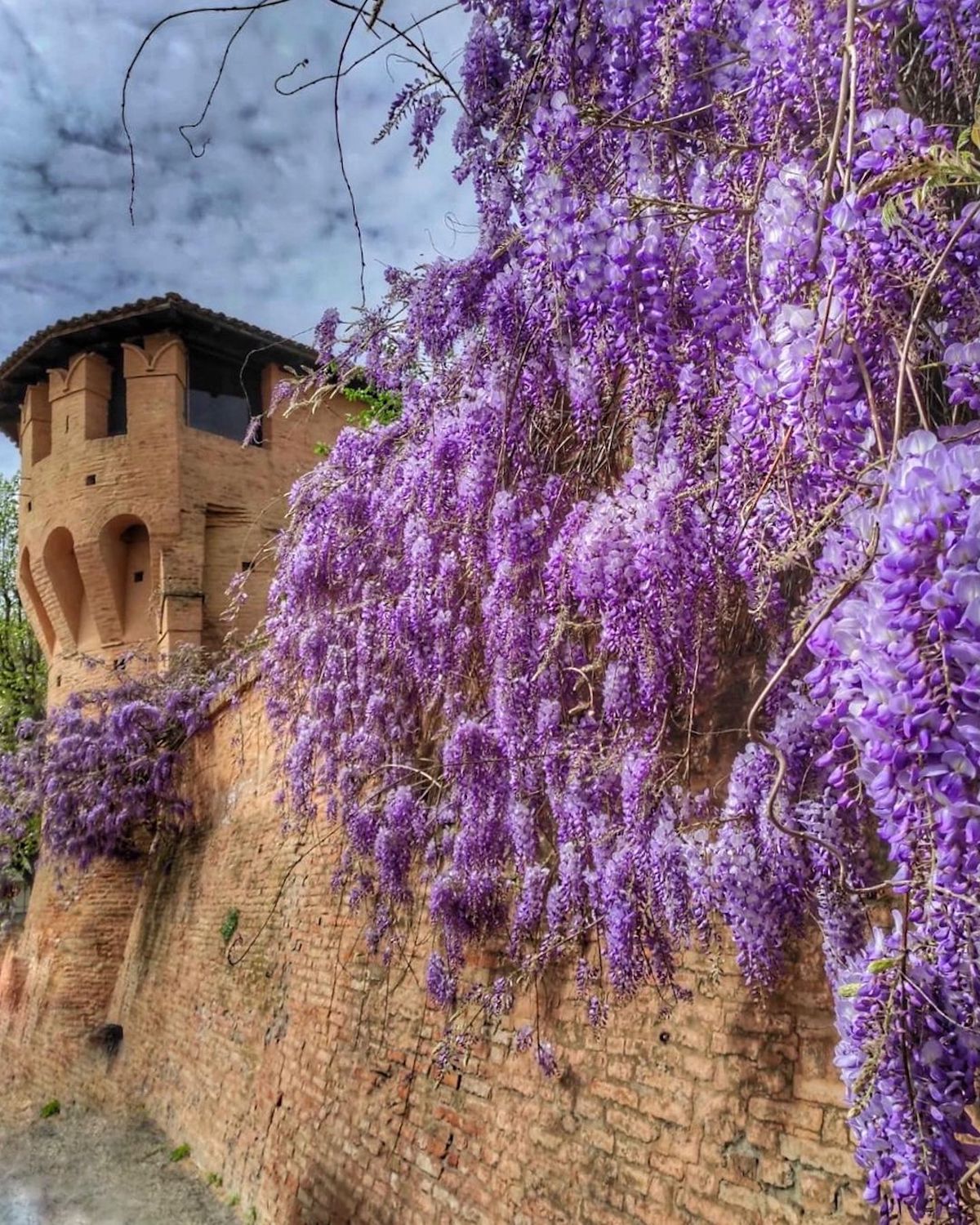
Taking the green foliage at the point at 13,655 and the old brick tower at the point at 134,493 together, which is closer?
the old brick tower at the point at 134,493

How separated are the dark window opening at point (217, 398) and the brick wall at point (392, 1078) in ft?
19.2

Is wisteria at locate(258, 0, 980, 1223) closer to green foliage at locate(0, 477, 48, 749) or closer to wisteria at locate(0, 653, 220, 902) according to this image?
wisteria at locate(0, 653, 220, 902)

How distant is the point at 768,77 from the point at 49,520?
13.8m

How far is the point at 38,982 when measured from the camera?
1300cm

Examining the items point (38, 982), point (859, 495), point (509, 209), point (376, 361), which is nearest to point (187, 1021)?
point (38, 982)

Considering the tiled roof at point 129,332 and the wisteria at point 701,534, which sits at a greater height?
the tiled roof at point 129,332

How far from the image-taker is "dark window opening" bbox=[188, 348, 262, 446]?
14.7 m

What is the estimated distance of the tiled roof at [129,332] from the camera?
1413cm

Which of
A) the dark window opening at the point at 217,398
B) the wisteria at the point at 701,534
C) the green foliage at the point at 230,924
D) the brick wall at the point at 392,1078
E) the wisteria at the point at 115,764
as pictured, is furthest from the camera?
the dark window opening at the point at 217,398

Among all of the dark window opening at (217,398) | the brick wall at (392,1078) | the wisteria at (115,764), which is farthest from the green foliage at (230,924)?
the dark window opening at (217,398)

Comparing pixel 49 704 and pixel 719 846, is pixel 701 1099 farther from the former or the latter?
pixel 49 704

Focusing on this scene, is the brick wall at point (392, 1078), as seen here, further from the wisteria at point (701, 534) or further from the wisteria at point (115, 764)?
the wisteria at point (115, 764)

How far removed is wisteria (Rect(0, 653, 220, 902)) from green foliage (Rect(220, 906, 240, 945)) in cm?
238

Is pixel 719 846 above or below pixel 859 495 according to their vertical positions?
below
